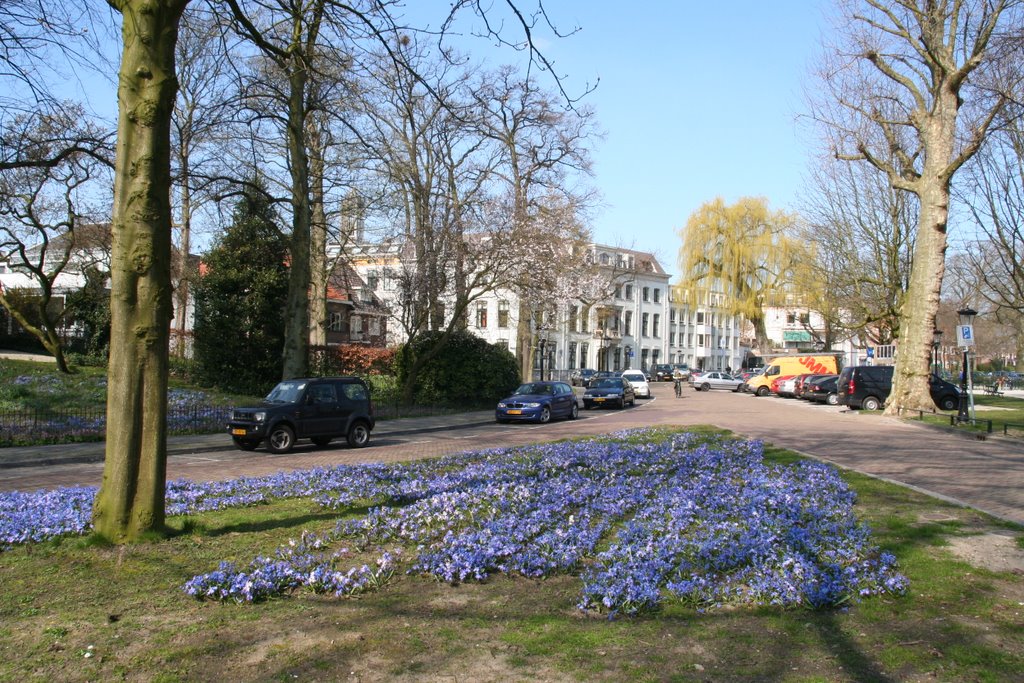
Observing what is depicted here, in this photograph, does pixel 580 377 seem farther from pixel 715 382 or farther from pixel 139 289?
pixel 139 289

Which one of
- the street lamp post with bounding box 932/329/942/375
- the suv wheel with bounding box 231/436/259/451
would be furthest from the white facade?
the suv wheel with bounding box 231/436/259/451

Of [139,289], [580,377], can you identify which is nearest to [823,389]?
[580,377]

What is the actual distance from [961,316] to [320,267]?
2591 cm

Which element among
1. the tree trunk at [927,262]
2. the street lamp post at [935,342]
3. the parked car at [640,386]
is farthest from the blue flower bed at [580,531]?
the parked car at [640,386]

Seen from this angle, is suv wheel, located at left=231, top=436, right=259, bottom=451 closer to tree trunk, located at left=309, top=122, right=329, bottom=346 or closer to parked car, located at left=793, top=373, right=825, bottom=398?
tree trunk, located at left=309, top=122, right=329, bottom=346

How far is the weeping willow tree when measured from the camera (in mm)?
63875

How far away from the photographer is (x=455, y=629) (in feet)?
17.3

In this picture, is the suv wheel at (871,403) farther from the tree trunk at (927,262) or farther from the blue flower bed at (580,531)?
the blue flower bed at (580,531)

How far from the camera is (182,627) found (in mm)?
5117

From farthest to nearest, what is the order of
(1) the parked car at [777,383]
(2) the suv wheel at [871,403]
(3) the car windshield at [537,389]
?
(1) the parked car at [777,383], (2) the suv wheel at [871,403], (3) the car windshield at [537,389]

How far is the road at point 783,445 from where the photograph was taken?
12.3m

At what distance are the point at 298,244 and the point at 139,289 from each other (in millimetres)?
19018

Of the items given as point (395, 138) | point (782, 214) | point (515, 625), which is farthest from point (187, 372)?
point (782, 214)

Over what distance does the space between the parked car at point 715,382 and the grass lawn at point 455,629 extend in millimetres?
58056
